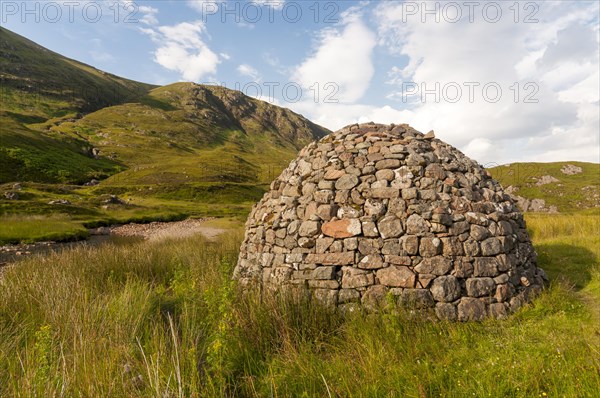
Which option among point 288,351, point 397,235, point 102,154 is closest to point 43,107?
point 102,154

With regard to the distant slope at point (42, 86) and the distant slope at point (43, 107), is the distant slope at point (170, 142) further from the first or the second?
the distant slope at point (42, 86)

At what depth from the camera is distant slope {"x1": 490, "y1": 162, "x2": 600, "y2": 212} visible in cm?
3381

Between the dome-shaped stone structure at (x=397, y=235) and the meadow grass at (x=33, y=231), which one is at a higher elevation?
the dome-shaped stone structure at (x=397, y=235)

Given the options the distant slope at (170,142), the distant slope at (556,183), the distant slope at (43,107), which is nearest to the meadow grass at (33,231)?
the distant slope at (43,107)

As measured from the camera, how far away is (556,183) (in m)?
39.0

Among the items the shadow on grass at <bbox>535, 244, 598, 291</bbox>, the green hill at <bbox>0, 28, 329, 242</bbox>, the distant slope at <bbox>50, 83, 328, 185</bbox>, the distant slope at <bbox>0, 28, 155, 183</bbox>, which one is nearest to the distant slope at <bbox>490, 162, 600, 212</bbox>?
the shadow on grass at <bbox>535, 244, 598, 291</bbox>

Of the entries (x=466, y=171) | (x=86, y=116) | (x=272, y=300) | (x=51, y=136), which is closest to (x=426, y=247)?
(x=466, y=171)

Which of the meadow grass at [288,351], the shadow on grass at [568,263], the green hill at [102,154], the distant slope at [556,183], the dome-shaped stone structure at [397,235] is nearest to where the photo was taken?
the meadow grass at [288,351]

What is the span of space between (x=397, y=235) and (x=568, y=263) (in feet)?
20.8

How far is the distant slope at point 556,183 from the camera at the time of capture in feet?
111

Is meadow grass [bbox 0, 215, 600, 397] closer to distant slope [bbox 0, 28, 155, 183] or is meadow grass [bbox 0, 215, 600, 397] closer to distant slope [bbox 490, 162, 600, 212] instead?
distant slope [bbox 490, 162, 600, 212]

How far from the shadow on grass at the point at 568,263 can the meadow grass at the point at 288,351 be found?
621 mm

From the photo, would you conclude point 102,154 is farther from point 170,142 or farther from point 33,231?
point 33,231

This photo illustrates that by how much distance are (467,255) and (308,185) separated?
320cm
